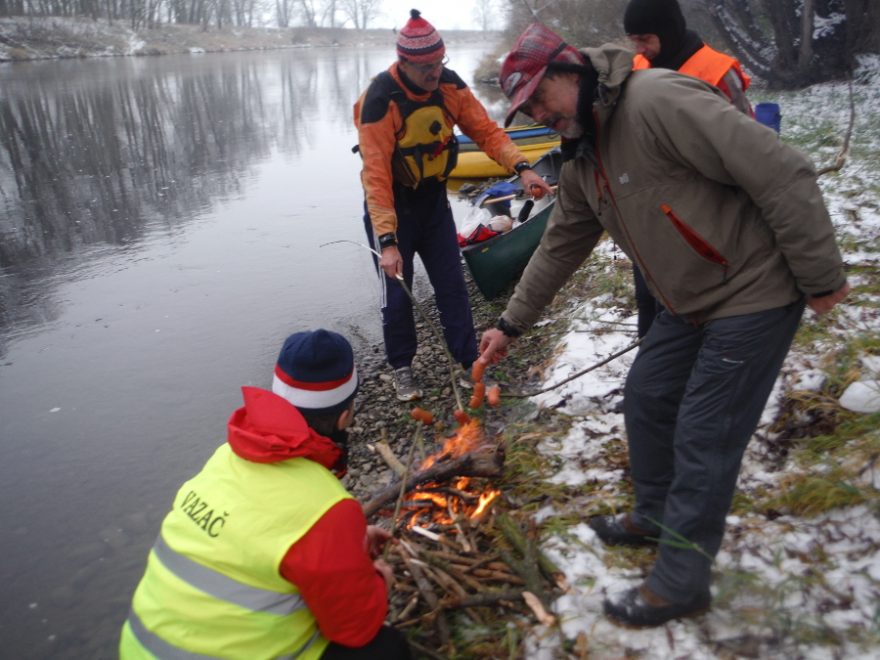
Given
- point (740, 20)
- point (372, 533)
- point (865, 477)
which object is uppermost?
Answer: point (740, 20)

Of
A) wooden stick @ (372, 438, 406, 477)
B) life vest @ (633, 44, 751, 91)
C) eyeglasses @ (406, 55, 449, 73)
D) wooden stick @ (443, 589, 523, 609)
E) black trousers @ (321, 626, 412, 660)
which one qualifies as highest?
life vest @ (633, 44, 751, 91)

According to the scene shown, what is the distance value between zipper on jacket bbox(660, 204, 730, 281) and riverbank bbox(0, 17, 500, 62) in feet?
99.5

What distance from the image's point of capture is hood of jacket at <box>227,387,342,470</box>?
2.14 meters

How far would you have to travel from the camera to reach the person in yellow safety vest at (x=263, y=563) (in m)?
2.03

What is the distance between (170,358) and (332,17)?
117m

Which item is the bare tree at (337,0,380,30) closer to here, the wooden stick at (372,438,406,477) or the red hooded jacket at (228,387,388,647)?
the wooden stick at (372,438,406,477)

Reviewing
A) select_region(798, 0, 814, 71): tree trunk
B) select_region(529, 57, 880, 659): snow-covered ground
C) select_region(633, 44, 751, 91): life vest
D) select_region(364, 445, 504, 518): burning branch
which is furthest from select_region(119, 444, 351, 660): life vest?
select_region(798, 0, 814, 71): tree trunk

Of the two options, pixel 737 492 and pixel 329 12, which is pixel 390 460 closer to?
pixel 737 492

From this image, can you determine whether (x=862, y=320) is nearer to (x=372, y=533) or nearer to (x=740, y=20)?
(x=372, y=533)

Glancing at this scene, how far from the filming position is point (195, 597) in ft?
6.73

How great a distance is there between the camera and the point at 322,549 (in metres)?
2.03

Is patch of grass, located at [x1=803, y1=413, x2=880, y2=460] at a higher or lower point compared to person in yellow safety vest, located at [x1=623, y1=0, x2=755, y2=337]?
lower

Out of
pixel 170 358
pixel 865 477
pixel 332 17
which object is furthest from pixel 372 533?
pixel 332 17

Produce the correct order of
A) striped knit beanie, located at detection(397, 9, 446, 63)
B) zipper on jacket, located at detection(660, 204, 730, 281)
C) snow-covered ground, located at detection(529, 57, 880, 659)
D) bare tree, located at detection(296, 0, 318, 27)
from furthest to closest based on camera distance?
bare tree, located at detection(296, 0, 318, 27) < striped knit beanie, located at detection(397, 9, 446, 63) < snow-covered ground, located at detection(529, 57, 880, 659) < zipper on jacket, located at detection(660, 204, 730, 281)
